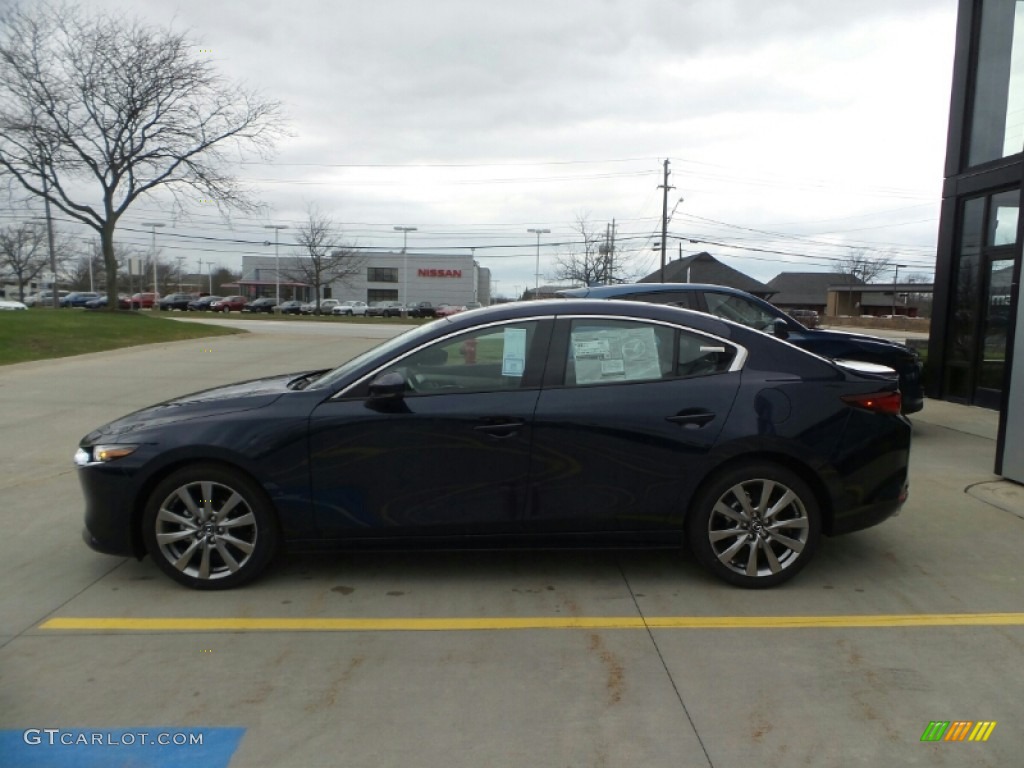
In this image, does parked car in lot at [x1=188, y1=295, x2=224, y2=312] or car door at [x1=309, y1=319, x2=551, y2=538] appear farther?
parked car in lot at [x1=188, y1=295, x2=224, y2=312]

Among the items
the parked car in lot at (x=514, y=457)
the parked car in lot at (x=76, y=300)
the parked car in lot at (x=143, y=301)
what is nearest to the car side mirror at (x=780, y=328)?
the parked car in lot at (x=514, y=457)

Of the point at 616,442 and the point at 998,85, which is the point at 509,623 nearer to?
the point at 616,442

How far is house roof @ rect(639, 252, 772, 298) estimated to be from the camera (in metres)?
63.3

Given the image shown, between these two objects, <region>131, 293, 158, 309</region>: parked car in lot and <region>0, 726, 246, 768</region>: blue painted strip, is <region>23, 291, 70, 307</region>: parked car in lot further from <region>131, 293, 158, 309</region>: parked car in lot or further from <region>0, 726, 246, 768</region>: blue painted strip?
<region>0, 726, 246, 768</region>: blue painted strip

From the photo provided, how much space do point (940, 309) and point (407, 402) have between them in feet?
35.5

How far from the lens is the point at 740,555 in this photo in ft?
14.1

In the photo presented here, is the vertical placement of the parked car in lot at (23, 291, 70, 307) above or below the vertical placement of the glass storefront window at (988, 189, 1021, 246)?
below

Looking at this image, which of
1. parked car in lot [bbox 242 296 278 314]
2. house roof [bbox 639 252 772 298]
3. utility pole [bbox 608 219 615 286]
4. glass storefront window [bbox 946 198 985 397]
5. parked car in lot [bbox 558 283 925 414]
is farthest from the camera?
parked car in lot [bbox 242 296 278 314]

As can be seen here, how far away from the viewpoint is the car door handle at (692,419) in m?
4.18

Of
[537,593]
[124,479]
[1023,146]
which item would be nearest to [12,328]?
[124,479]

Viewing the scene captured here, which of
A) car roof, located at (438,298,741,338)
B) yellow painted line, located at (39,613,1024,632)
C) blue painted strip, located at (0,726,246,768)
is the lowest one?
blue painted strip, located at (0,726,246,768)

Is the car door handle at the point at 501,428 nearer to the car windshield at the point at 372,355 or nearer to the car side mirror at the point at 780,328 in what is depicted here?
the car windshield at the point at 372,355

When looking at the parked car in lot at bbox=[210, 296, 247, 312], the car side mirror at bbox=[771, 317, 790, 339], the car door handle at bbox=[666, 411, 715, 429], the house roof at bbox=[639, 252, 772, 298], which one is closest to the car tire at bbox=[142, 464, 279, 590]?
the car door handle at bbox=[666, 411, 715, 429]

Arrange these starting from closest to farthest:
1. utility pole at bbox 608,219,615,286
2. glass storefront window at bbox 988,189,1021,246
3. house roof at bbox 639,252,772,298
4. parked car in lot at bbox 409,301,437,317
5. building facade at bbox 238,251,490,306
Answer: glass storefront window at bbox 988,189,1021,246
utility pole at bbox 608,219,615,286
house roof at bbox 639,252,772,298
parked car in lot at bbox 409,301,437,317
building facade at bbox 238,251,490,306
